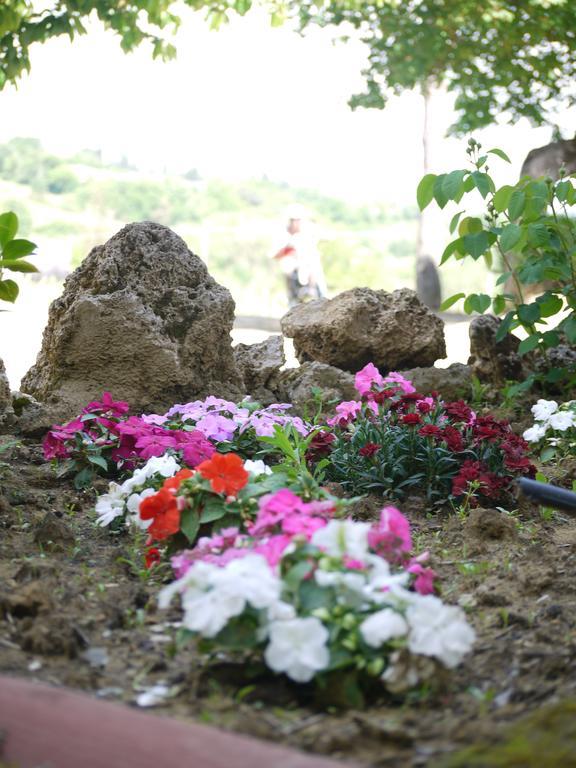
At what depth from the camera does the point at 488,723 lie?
1.80 metres

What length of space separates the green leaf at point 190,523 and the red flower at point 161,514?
3 cm

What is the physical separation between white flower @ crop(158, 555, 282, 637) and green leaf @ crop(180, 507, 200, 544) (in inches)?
26.9

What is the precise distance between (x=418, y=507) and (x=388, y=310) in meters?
2.11

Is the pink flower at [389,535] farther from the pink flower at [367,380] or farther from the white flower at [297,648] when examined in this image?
the pink flower at [367,380]

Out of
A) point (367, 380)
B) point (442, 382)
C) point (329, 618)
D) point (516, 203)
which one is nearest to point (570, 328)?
point (516, 203)

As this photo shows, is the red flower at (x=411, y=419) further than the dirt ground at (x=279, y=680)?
Yes

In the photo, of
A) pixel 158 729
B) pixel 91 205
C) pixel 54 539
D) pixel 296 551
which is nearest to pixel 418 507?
pixel 54 539

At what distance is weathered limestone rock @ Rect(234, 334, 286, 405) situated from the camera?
5.24 metres

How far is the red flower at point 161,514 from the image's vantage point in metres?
2.72

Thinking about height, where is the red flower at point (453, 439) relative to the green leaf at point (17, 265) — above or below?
below

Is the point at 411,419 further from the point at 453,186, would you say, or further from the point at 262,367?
the point at 262,367

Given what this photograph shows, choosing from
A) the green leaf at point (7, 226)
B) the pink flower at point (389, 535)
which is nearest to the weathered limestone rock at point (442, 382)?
the green leaf at point (7, 226)

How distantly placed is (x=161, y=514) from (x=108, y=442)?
3.97 ft

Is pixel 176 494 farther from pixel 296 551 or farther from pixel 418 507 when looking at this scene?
pixel 418 507
